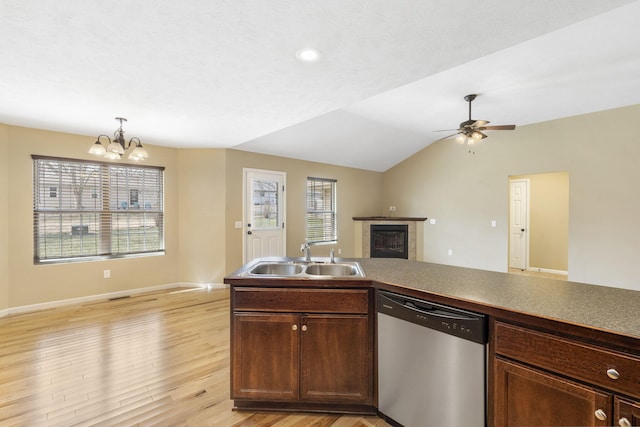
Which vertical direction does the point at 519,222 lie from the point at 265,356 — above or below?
above

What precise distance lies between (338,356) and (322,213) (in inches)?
189

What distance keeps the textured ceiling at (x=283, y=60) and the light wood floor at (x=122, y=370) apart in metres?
2.37

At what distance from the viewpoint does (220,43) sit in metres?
1.86

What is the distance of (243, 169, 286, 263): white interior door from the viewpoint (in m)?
5.27

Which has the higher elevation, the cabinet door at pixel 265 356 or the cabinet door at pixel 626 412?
the cabinet door at pixel 626 412

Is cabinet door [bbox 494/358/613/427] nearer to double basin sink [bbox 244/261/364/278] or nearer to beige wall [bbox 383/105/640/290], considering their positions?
double basin sink [bbox 244/261/364/278]

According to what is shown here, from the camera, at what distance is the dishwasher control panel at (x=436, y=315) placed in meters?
1.39

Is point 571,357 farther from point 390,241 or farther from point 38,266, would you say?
point 390,241

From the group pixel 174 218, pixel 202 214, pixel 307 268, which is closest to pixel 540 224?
pixel 307 268

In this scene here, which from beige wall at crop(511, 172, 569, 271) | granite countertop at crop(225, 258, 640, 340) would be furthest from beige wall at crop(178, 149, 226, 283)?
beige wall at crop(511, 172, 569, 271)

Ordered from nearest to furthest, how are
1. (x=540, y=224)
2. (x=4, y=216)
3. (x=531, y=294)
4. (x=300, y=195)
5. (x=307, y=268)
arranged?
(x=531, y=294)
(x=307, y=268)
(x=4, y=216)
(x=300, y=195)
(x=540, y=224)

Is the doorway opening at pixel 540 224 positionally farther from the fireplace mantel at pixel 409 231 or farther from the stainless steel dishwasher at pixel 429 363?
the stainless steel dishwasher at pixel 429 363

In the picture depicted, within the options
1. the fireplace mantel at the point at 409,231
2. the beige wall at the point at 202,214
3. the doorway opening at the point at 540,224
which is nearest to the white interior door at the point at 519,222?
the doorway opening at the point at 540,224

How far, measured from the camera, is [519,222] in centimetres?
687
